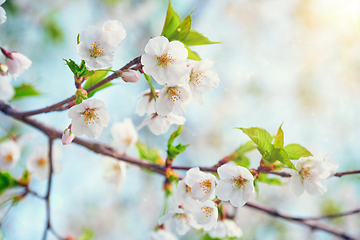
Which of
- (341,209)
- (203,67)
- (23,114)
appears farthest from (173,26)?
(341,209)

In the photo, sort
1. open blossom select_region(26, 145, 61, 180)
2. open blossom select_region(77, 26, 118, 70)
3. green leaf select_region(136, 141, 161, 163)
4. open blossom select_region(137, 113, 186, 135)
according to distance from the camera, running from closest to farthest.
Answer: open blossom select_region(77, 26, 118, 70)
open blossom select_region(137, 113, 186, 135)
green leaf select_region(136, 141, 161, 163)
open blossom select_region(26, 145, 61, 180)

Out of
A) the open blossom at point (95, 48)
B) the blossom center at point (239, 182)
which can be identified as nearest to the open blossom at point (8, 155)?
the open blossom at point (95, 48)

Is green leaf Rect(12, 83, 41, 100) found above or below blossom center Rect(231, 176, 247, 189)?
above

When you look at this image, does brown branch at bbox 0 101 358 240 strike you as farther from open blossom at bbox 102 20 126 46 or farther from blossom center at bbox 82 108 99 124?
open blossom at bbox 102 20 126 46

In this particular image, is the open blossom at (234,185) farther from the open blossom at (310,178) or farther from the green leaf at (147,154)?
the green leaf at (147,154)

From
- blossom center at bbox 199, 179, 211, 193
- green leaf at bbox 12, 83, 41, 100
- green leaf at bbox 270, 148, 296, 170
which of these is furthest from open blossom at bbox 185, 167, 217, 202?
green leaf at bbox 12, 83, 41, 100

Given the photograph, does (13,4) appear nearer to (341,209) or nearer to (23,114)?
(23,114)
